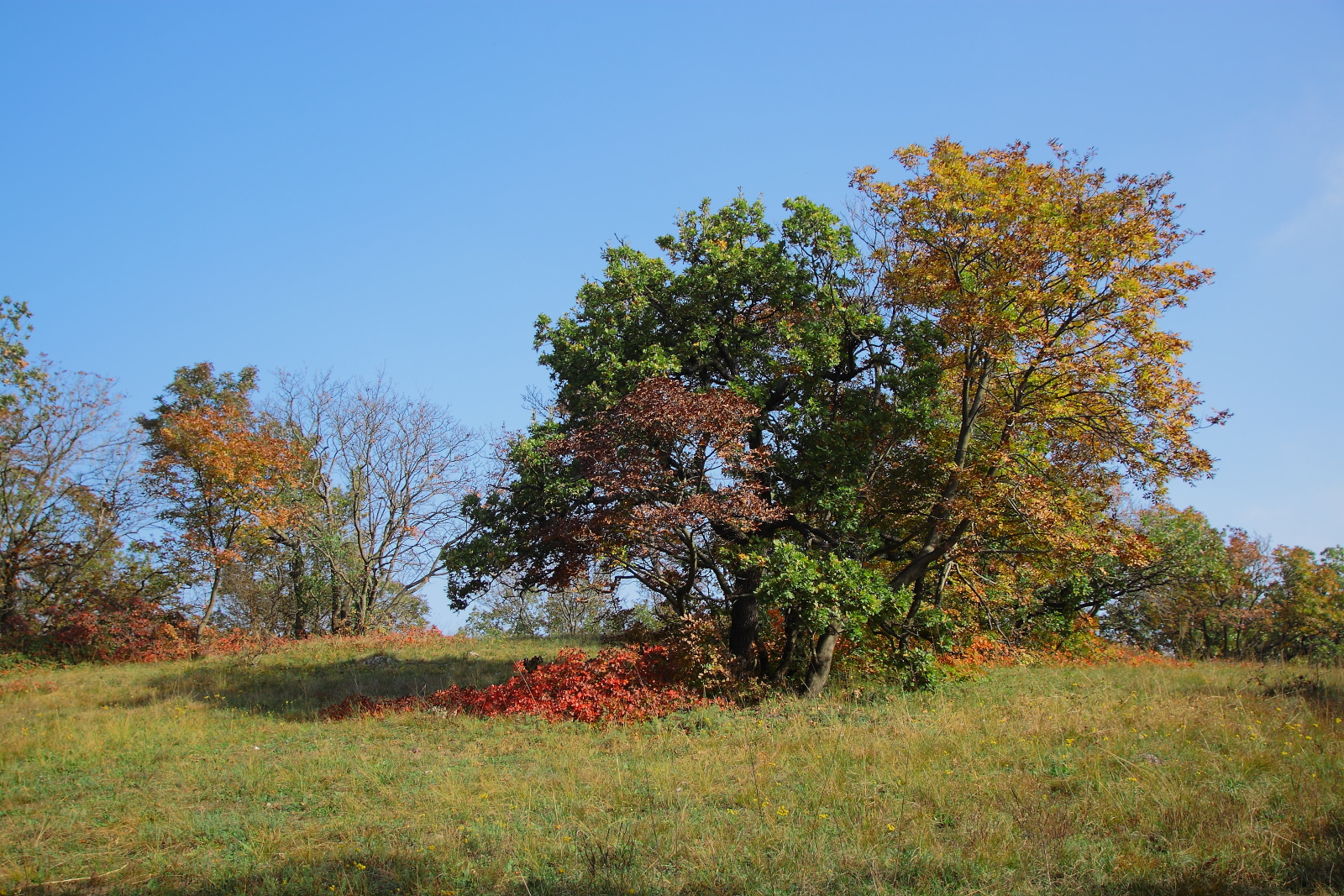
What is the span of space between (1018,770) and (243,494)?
24142mm

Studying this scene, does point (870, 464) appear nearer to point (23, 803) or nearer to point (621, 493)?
point (621, 493)

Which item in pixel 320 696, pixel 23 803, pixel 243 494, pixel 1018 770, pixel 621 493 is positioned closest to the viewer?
pixel 1018 770

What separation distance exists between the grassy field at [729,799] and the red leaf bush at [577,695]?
0.62m

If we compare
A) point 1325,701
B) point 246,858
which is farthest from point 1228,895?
point 246,858

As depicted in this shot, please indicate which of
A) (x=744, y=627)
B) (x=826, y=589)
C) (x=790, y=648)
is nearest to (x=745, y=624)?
(x=744, y=627)

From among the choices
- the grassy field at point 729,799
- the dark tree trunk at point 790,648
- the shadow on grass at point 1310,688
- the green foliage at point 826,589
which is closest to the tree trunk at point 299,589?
the grassy field at point 729,799

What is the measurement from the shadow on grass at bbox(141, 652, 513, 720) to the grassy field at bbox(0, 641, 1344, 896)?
216cm

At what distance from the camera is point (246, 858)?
23.5ft

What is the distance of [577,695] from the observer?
1406cm

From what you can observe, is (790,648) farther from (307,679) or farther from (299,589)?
(299,589)

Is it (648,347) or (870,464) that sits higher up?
(648,347)

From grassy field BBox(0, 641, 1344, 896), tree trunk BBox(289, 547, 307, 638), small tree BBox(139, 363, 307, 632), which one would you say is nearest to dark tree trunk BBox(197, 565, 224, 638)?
small tree BBox(139, 363, 307, 632)

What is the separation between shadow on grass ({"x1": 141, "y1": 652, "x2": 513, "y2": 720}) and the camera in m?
16.5

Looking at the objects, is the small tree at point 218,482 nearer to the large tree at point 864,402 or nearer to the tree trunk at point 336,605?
the tree trunk at point 336,605
